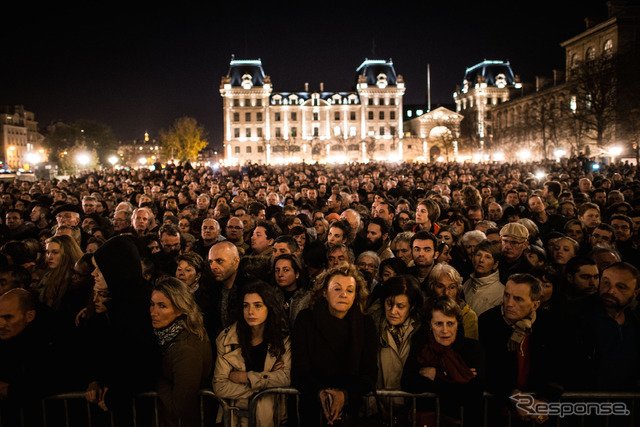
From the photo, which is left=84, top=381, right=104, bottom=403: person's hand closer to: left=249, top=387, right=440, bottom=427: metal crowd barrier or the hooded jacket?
the hooded jacket

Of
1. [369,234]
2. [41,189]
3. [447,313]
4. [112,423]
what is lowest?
[112,423]

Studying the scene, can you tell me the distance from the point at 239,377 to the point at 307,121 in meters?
85.6

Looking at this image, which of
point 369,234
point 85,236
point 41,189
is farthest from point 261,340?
point 41,189

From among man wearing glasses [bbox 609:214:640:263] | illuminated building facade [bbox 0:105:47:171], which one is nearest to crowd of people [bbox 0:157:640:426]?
man wearing glasses [bbox 609:214:640:263]

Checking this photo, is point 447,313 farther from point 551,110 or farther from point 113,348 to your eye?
point 551,110

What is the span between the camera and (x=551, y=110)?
44.1 meters

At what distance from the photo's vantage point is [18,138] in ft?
317

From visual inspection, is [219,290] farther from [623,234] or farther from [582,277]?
[623,234]

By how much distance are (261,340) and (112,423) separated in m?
1.28

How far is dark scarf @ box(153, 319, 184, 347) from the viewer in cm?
365

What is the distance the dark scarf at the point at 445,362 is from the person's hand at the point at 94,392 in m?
2.44

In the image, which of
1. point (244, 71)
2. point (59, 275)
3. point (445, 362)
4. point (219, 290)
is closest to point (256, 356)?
point (219, 290)

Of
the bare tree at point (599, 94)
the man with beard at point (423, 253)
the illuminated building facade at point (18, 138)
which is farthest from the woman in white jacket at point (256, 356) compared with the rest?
the illuminated building facade at point (18, 138)

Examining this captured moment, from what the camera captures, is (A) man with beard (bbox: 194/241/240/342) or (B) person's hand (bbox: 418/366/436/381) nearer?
(B) person's hand (bbox: 418/366/436/381)
